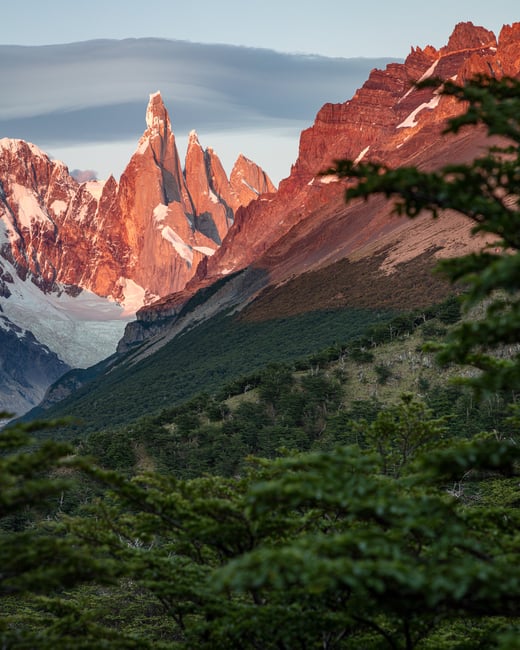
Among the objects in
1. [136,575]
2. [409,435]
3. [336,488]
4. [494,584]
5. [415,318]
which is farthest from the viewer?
[415,318]

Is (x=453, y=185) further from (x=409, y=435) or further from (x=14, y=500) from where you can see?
(x=409, y=435)

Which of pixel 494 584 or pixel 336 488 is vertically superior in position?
pixel 336 488

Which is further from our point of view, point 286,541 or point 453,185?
point 286,541

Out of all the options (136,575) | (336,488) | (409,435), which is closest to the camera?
(336,488)

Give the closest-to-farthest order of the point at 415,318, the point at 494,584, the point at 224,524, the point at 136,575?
the point at 494,584, the point at 224,524, the point at 136,575, the point at 415,318

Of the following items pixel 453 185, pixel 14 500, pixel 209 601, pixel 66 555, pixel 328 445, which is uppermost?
pixel 453 185

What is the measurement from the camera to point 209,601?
21.8 meters

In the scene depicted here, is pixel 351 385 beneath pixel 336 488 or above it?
beneath

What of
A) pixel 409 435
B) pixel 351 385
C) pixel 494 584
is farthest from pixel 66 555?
pixel 351 385

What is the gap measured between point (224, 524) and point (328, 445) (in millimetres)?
Answer: 77401

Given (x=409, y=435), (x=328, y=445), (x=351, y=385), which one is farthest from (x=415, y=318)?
(x=409, y=435)

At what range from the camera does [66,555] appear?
18.2 m

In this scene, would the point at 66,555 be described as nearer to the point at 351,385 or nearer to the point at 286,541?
the point at 286,541

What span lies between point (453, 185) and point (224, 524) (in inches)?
369
